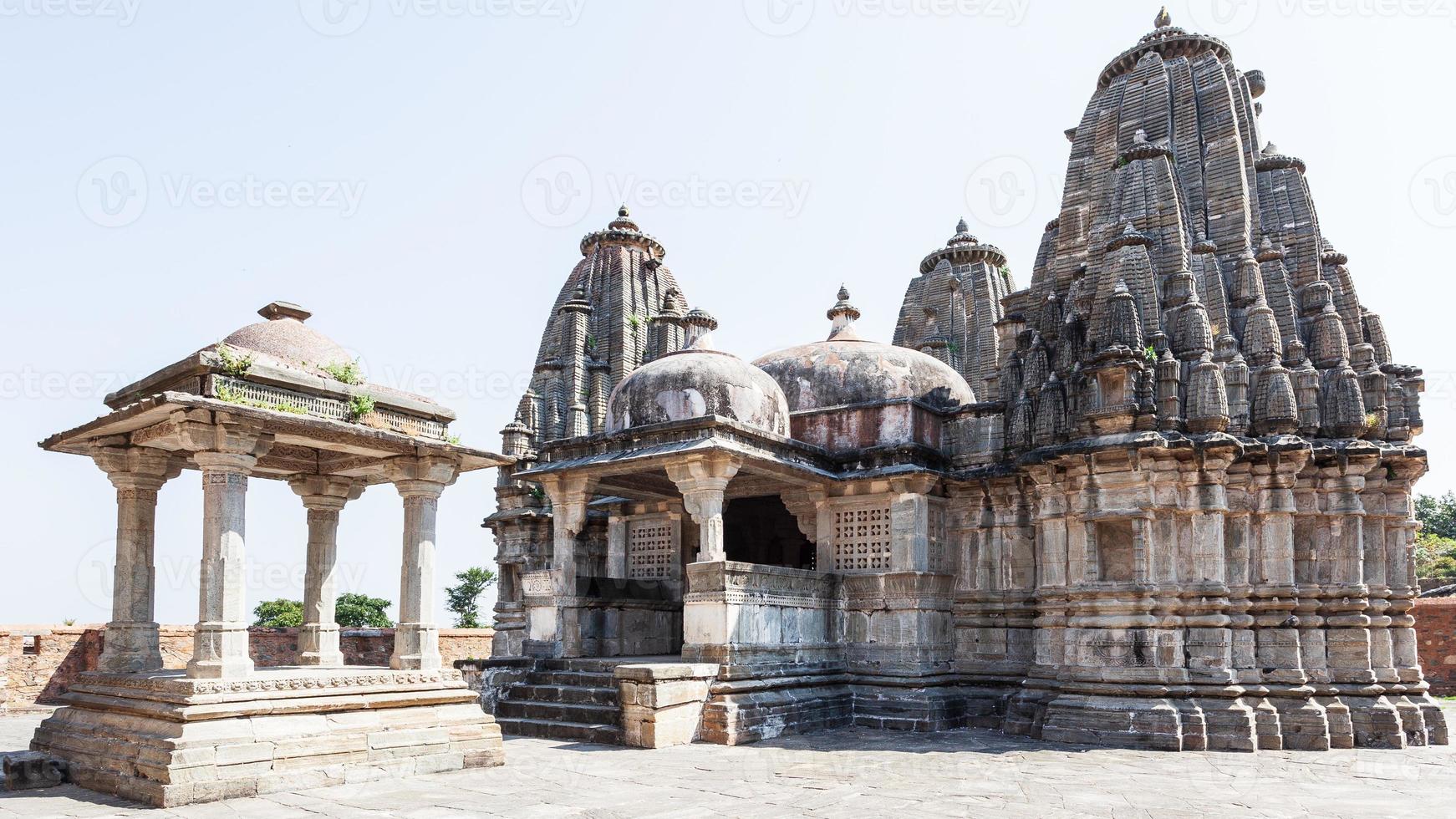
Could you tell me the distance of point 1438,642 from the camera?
2231 centimetres

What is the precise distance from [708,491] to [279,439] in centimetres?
595

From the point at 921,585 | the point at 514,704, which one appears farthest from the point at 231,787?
the point at 921,585

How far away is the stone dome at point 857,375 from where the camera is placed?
735 inches

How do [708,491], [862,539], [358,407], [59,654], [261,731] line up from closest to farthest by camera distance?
[261,731], [358,407], [708,491], [862,539], [59,654]

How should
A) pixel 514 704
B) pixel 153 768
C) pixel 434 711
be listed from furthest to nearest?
pixel 514 704 < pixel 434 711 < pixel 153 768

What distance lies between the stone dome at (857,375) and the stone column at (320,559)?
8.02m

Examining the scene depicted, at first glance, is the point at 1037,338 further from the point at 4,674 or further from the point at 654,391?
the point at 4,674

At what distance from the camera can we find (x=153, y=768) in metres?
9.57

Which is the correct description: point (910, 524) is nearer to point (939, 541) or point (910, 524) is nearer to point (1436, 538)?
point (939, 541)

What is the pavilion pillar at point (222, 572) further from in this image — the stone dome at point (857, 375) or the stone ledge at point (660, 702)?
the stone dome at point (857, 375)

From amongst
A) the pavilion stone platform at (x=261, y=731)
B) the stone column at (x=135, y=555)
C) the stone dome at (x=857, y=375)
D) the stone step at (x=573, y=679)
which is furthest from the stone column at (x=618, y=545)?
the stone column at (x=135, y=555)

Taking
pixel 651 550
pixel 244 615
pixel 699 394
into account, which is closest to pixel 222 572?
pixel 244 615

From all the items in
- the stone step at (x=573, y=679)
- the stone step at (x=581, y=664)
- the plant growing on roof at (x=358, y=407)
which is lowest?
the stone step at (x=573, y=679)

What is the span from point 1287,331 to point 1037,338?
3557 millimetres
